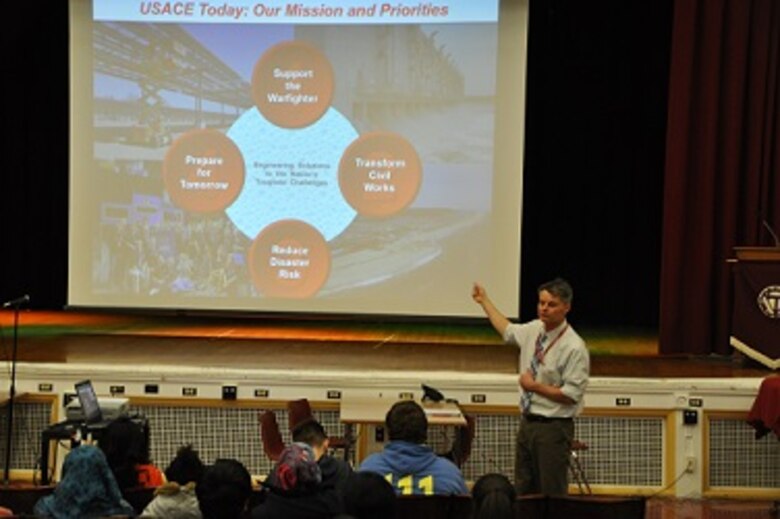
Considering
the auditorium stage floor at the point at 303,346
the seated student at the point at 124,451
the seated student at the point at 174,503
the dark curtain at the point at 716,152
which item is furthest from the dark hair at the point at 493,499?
the dark curtain at the point at 716,152

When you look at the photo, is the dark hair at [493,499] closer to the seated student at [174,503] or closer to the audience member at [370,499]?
the audience member at [370,499]

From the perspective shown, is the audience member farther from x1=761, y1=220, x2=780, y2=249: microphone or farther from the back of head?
x1=761, y1=220, x2=780, y2=249: microphone

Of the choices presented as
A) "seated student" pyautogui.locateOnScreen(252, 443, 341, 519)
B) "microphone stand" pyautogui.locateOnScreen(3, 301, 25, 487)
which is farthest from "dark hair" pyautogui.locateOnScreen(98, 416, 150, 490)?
"microphone stand" pyautogui.locateOnScreen(3, 301, 25, 487)

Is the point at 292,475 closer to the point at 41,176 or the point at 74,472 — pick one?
the point at 74,472

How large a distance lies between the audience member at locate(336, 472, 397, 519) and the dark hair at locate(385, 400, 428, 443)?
2.76 ft

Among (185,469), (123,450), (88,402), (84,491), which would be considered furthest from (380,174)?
(84,491)

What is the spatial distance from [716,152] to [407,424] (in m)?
5.94

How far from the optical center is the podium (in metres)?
8.49

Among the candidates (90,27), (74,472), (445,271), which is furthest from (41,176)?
(74,472)

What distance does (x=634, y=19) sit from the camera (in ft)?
38.7

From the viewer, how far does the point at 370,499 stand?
11.8 feet

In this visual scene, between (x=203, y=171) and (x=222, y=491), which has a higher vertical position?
(x=203, y=171)

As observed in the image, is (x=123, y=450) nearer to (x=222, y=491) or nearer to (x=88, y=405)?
(x=222, y=491)

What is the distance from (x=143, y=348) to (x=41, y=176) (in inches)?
→ 170
